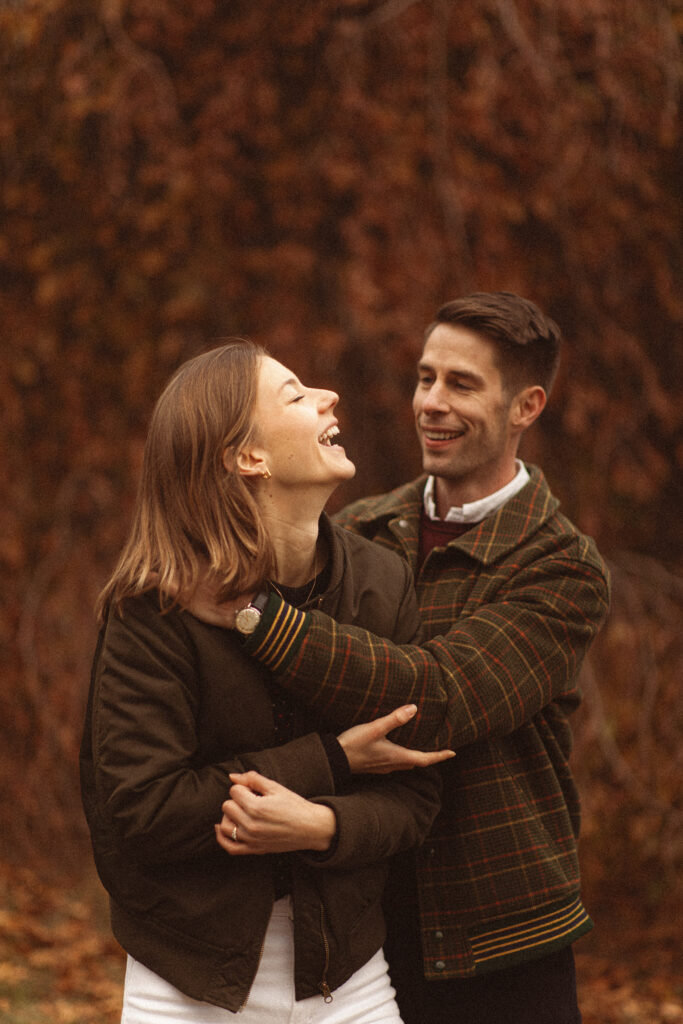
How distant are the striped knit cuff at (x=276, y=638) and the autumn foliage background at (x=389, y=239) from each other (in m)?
2.91

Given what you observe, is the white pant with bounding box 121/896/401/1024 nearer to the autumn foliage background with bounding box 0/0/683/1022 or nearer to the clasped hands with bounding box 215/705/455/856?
the clasped hands with bounding box 215/705/455/856

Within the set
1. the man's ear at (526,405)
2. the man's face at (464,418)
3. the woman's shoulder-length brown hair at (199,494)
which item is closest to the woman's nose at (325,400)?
the woman's shoulder-length brown hair at (199,494)

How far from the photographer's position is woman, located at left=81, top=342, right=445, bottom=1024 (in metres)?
1.70

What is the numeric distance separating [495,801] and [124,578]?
0.80 meters

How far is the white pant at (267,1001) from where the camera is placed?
1723 millimetres

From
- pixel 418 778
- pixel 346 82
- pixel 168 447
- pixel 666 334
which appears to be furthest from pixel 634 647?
pixel 168 447

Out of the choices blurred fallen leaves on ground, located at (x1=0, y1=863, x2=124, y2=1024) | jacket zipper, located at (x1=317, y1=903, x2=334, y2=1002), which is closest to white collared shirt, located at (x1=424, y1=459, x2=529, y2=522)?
jacket zipper, located at (x1=317, y1=903, x2=334, y2=1002)

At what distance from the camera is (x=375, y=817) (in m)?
1.76

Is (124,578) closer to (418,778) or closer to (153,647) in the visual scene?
(153,647)

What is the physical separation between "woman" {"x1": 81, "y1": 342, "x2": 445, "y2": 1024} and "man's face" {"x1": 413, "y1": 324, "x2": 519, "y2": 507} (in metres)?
0.47

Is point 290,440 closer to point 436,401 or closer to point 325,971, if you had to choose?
point 436,401

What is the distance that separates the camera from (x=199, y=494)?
1811 mm

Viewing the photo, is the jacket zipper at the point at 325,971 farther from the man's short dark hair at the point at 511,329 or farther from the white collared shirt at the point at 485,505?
the man's short dark hair at the point at 511,329

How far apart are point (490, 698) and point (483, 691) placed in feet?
0.07
